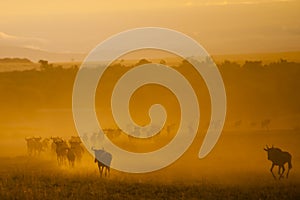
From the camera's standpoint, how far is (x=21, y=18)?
347 cm

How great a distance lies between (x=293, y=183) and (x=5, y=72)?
2.00 metres

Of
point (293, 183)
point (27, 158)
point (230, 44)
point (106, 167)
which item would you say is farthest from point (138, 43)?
point (293, 183)

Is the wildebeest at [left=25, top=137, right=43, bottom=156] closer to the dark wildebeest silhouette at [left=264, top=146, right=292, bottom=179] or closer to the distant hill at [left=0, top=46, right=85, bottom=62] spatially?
the distant hill at [left=0, top=46, right=85, bottom=62]

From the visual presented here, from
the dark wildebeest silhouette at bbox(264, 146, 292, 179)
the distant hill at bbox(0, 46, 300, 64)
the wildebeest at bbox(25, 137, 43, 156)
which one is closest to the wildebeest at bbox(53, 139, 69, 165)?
the wildebeest at bbox(25, 137, 43, 156)

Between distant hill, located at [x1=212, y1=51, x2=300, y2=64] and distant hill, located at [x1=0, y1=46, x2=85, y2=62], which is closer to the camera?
distant hill, located at [x1=212, y1=51, x2=300, y2=64]

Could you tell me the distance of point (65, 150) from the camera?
3.42 metres

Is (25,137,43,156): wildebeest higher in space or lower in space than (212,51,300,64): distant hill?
lower

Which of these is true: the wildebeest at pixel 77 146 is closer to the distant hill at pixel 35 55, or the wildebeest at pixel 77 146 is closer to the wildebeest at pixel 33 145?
the wildebeest at pixel 33 145

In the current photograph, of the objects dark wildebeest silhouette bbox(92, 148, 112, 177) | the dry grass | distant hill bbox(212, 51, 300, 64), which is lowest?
the dry grass

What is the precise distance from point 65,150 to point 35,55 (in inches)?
26.0

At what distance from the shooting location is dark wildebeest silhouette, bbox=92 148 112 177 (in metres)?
3.43

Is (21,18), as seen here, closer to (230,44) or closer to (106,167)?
(106,167)

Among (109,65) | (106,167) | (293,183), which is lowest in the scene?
(293,183)

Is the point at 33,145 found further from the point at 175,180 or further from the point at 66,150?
the point at 175,180
